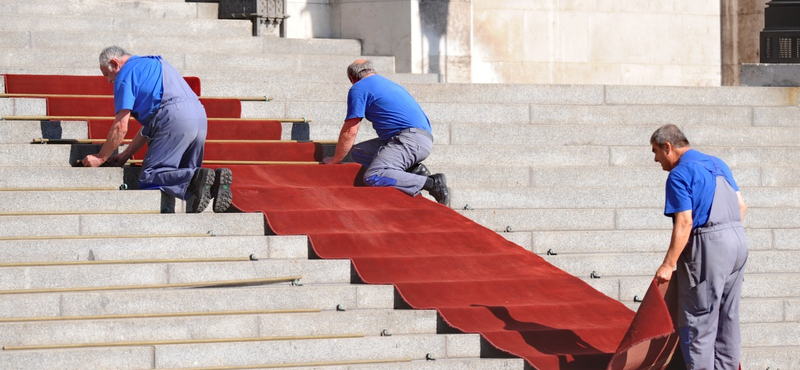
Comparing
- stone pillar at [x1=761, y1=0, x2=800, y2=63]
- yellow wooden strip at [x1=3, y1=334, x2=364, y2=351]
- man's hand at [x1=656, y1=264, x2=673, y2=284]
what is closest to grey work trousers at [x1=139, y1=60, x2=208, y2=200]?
yellow wooden strip at [x1=3, y1=334, x2=364, y2=351]

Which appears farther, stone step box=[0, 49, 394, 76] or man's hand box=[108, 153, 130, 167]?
stone step box=[0, 49, 394, 76]

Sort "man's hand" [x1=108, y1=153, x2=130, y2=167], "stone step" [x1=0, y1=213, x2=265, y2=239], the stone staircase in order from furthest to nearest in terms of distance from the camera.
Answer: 1. "man's hand" [x1=108, y1=153, x2=130, y2=167]
2. "stone step" [x1=0, y1=213, x2=265, y2=239]
3. the stone staircase

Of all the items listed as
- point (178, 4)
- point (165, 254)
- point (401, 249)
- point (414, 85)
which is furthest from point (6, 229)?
point (178, 4)

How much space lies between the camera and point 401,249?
933 centimetres

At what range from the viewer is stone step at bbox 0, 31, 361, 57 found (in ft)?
41.2

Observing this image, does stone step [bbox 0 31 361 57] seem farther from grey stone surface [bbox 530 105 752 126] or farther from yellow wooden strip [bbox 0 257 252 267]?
yellow wooden strip [bbox 0 257 252 267]

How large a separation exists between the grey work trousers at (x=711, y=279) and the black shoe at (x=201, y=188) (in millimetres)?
3078

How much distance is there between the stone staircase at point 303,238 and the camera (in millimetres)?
8148

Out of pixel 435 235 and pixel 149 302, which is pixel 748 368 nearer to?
pixel 435 235

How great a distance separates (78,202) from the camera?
9141mm

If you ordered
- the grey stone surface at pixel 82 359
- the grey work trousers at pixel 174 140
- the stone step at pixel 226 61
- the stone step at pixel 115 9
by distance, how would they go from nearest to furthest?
the grey stone surface at pixel 82 359, the grey work trousers at pixel 174 140, the stone step at pixel 226 61, the stone step at pixel 115 9

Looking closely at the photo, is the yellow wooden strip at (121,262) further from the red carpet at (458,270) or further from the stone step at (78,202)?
the stone step at (78,202)

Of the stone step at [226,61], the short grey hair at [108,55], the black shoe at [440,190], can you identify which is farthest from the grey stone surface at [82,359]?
the stone step at [226,61]

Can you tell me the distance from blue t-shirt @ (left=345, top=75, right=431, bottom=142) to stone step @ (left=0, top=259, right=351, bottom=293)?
6.24ft
